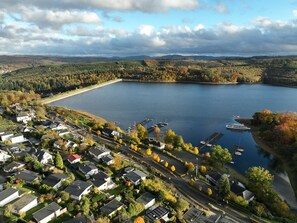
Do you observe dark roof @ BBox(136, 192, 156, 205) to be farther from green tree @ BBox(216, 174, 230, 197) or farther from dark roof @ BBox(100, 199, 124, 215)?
green tree @ BBox(216, 174, 230, 197)

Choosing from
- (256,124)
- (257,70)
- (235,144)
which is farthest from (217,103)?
(257,70)

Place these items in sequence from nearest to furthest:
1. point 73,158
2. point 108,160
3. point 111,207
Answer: point 111,207
point 73,158
point 108,160

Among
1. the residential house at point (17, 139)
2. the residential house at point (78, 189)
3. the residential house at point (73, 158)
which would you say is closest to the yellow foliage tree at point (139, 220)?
the residential house at point (78, 189)

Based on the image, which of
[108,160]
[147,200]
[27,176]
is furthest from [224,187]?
[27,176]

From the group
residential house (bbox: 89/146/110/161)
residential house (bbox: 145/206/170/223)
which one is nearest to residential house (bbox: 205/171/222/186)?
residential house (bbox: 145/206/170/223)

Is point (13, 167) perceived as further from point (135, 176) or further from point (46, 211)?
point (135, 176)

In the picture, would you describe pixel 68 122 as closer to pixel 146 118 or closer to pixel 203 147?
pixel 146 118
